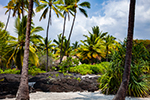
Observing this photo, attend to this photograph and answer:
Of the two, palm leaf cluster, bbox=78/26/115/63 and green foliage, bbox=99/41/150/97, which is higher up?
palm leaf cluster, bbox=78/26/115/63

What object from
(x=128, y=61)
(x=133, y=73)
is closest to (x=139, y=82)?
(x=133, y=73)

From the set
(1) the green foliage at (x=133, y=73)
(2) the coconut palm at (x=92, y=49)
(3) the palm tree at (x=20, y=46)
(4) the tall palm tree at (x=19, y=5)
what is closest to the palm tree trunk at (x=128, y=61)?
(1) the green foliage at (x=133, y=73)

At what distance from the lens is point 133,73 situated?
277 inches

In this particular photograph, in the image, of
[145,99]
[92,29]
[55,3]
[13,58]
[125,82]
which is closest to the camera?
[125,82]

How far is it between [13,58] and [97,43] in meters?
18.4

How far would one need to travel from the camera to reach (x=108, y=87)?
23.4 ft

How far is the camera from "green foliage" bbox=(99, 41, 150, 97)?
678 cm

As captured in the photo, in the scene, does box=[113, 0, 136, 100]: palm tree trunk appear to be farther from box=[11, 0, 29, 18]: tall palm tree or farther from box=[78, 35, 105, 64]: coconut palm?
box=[78, 35, 105, 64]: coconut palm

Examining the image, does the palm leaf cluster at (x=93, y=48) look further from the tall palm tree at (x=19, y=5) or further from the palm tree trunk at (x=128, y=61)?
the palm tree trunk at (x=128, y=61)

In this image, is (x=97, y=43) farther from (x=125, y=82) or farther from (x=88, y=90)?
(x=125, y=82)

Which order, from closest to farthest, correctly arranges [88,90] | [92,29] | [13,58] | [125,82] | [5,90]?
[125,82] → [5,90] → [88,90] → [13,58] → [92,29]

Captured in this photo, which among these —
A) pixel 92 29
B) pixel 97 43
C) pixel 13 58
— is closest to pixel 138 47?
pixel 13 58

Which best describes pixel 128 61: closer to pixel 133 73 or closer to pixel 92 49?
pixel 133 73

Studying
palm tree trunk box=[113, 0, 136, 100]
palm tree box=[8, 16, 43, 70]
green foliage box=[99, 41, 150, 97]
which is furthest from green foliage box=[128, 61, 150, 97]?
palm tree box=[8, 16, 43, 70]
